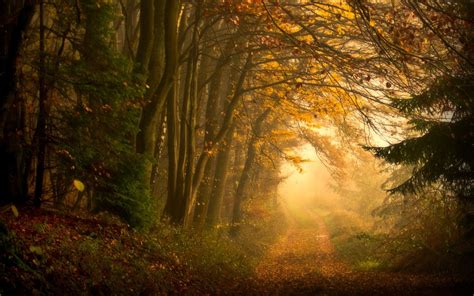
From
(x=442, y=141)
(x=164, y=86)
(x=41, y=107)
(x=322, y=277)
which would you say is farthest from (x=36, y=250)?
(x=322, y=277)

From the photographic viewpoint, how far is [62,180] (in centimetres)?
860

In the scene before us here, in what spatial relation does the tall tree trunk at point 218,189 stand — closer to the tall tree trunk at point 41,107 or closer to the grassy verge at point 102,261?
the grassy verge at point 102,261

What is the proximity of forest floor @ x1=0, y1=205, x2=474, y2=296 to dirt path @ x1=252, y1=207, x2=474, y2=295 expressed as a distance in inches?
0.9

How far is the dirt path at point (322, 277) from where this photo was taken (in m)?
8.22

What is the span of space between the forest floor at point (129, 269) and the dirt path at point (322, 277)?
0.08ft

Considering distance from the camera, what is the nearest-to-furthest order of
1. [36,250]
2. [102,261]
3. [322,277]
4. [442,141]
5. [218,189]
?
[36,250], [102,261], [442,141], [322,277], [218,189]

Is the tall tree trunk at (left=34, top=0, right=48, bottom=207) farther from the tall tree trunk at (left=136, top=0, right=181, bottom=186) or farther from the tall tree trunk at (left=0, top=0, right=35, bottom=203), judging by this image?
the tall tree trunk at (left=136, top=0, right=181, bottom=186)

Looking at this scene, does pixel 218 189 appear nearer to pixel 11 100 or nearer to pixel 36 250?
pixel 11 100

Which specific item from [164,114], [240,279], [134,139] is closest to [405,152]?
[240,279]

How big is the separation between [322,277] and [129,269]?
628 cm

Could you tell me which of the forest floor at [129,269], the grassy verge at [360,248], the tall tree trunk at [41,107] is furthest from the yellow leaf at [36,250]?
the grassy verge at [360,248]

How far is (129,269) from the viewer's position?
6.91 metres

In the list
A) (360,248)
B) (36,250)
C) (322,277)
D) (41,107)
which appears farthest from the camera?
(360,248)

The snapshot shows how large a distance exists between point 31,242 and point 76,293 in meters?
1.14
